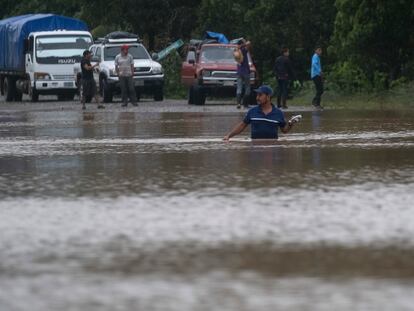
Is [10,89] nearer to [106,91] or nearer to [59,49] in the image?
[59,49]

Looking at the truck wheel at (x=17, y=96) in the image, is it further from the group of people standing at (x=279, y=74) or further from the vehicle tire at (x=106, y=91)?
the group of people standing at (x=279, y=74)

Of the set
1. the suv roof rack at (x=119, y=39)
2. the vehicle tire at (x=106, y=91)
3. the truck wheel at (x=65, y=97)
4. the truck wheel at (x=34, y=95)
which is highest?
the suv roof rack at (x=119, y=39)

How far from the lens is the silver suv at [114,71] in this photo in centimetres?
4703

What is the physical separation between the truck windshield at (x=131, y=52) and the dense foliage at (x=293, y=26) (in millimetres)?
4879

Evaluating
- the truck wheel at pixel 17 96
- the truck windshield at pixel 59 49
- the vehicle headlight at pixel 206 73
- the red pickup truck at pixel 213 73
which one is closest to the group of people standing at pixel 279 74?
the red pickup truck at pixel 213 73

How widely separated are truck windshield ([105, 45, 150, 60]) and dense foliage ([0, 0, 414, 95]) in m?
4.88

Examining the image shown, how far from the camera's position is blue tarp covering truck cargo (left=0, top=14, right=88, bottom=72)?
169ft

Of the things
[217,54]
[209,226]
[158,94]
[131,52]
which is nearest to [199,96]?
[217,54]

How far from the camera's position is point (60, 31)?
50.1 meters

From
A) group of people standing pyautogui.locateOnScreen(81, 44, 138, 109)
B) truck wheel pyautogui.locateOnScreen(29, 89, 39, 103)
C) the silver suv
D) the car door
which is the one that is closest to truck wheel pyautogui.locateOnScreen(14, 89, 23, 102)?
truck wheel pyautogui.locateOnScreen(29, 89, 39, 103)

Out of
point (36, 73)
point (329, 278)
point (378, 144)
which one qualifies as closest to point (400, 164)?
point (378, 144)

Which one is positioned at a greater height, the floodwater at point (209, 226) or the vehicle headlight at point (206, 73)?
the floodwater at point (209, 226)

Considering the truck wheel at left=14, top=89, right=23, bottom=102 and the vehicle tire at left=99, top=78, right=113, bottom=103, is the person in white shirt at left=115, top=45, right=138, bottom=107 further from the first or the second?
the truck wheel at left=14, top=89, right=23, bottom=102

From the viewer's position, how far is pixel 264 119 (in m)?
20.8
